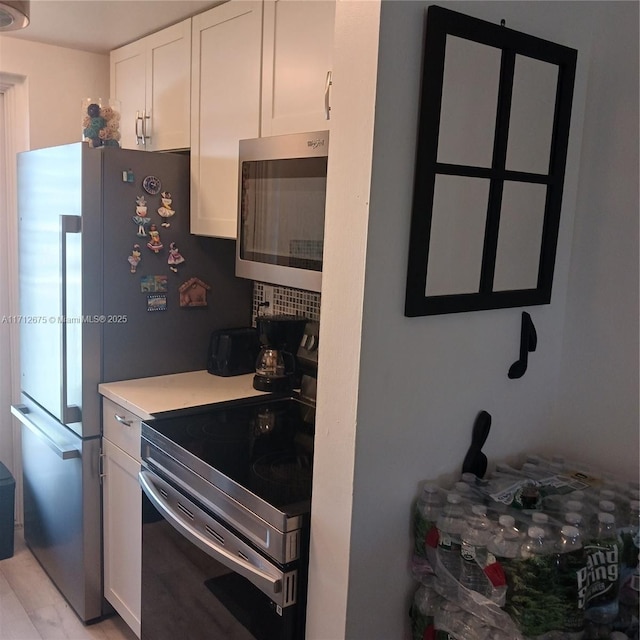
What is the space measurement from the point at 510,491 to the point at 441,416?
22 centimetres

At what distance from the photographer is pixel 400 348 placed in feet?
4.32

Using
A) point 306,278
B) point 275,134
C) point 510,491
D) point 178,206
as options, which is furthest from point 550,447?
point 178,206

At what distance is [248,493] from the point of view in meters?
1.49

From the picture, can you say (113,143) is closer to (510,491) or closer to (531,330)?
(531,330)

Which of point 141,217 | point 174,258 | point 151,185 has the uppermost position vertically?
point 151,185

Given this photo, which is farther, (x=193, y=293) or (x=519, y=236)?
(x=193, y=293)

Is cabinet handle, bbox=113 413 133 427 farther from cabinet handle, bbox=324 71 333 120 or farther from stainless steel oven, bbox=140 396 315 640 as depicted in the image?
cabinet handle, bbox=324 71 333 120

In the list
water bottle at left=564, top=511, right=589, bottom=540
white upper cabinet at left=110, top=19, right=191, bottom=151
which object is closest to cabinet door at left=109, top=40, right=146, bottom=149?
white upper cabinet at left=110, top=19, right=191, bottom=151

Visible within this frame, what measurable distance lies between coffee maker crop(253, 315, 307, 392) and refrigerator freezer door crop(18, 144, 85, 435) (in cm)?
64

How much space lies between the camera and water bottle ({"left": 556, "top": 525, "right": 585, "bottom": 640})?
4.01 ft

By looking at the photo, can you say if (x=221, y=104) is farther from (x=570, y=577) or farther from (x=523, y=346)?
(x=570, y=577)

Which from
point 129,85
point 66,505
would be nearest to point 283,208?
point 129,85

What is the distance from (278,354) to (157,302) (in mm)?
494

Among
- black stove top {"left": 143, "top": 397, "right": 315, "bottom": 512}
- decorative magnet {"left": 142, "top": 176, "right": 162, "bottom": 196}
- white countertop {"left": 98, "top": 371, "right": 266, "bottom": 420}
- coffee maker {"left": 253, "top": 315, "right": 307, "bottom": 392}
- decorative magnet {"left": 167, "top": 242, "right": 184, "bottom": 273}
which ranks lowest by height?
black stove top {"left": 143, "top": 397, "right": 315, "bottom": 512}
